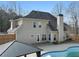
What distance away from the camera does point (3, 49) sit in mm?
2525

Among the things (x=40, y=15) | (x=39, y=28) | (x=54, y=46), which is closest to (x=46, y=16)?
(x=40, y=15)

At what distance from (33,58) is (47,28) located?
525mm

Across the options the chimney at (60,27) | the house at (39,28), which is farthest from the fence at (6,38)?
the chimney at (60,27)

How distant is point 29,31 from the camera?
2541 millimetres

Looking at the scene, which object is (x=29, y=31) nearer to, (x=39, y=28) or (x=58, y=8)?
(x=39, y=28)

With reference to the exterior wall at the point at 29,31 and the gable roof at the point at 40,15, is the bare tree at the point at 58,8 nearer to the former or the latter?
the gable roof at the point at 40,15

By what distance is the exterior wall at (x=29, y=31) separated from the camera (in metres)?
2.50

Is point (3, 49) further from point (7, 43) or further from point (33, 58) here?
point (33, 58)

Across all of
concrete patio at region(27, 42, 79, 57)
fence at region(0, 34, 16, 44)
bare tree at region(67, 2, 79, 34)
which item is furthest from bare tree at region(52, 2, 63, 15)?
fence at region(0, 34, 16, 44)

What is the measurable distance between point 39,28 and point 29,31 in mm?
164

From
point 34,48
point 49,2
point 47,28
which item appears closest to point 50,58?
point 34,48

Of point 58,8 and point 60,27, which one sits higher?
point 58,8

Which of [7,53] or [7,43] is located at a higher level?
[7,43]

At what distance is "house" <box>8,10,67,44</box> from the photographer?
98.7 inches
